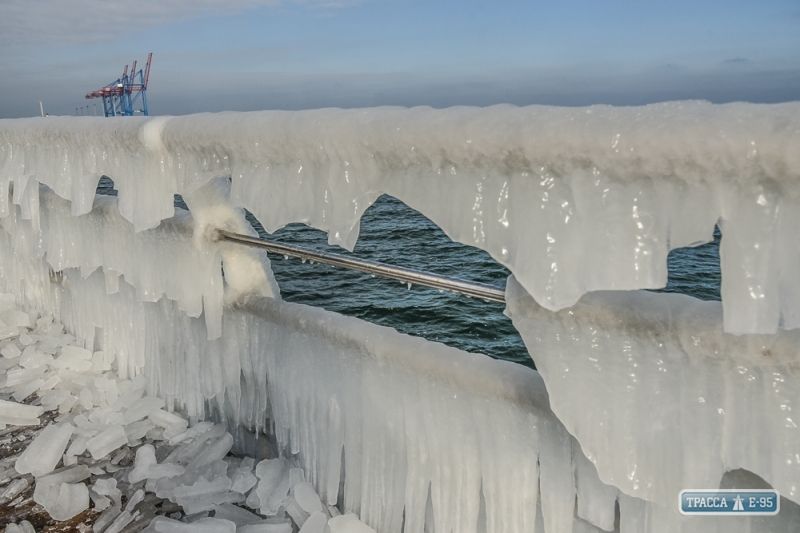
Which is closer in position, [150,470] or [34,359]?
[150,470]

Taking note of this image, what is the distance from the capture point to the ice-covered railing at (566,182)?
3.44ft

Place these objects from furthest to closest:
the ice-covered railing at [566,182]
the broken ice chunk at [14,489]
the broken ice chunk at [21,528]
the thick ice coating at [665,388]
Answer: the broken ice chunk at [14,489] → the broken ice chunk at [21,528] → the thick ice coating at [665,388] → the ice-covered railing at [566,182]

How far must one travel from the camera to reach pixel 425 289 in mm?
17188

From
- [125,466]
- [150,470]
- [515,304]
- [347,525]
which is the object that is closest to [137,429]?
[125,466]

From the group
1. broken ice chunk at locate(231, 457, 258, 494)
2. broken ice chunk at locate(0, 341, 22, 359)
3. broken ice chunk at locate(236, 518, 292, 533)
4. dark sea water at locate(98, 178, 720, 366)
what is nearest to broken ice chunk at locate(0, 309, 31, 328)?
broken ice chunk at locate(0, 341, 22, 359)

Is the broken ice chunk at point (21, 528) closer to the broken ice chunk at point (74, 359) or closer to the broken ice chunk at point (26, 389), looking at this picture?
the broken ice chunk at point (26, 389)

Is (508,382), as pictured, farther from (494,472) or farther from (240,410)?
(240,410)

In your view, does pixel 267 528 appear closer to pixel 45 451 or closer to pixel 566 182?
pixel 45 451

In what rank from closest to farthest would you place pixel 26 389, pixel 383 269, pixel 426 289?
1. pixel 383 269
2. pixel 26 389
3. pixel 426 289

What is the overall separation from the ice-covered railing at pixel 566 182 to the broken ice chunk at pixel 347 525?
3.24 feet

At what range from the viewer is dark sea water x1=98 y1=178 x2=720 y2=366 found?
1381cm

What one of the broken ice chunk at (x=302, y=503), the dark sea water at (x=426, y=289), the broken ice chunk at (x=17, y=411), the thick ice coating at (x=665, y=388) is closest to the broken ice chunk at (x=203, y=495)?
the broken ice chunk at (x=302, y=503)

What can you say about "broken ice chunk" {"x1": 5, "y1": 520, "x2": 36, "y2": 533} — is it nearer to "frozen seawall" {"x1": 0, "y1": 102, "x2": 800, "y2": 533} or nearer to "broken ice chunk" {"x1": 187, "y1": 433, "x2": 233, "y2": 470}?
"broken ice chunk" {"x1": 187, "y1": 433, "x2": 233, "y2": 470}

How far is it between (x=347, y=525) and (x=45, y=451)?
1370 mm
